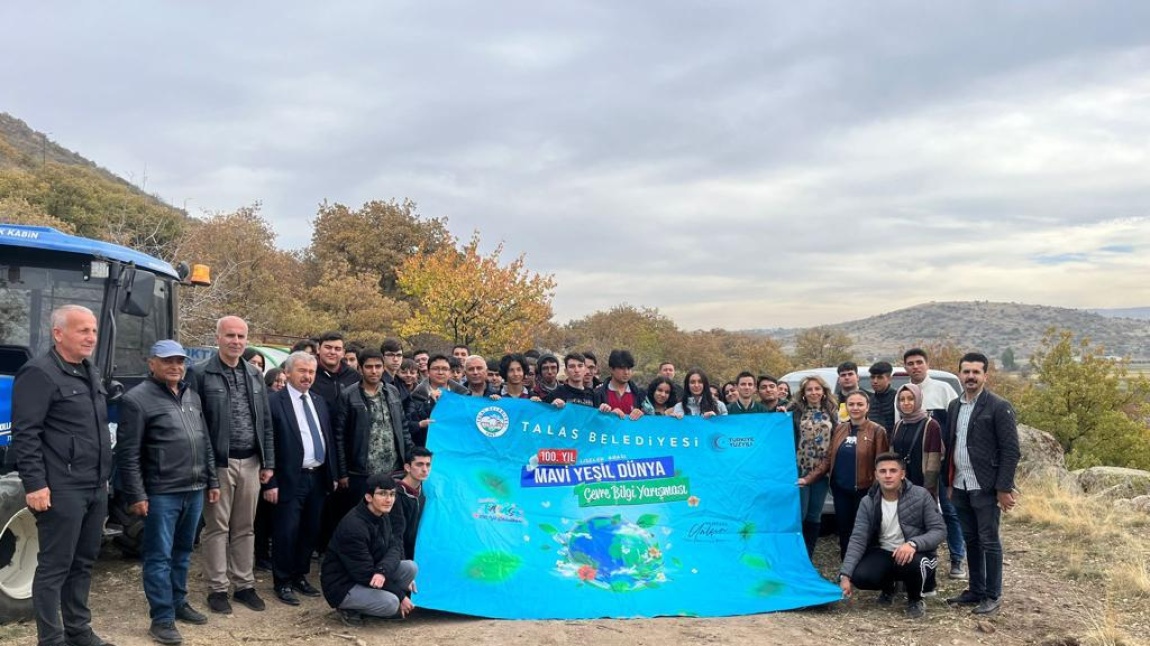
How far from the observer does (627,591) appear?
22.0 feet

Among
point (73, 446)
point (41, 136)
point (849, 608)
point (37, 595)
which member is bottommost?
point (849, 608)

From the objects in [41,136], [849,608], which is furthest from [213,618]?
[41,136]

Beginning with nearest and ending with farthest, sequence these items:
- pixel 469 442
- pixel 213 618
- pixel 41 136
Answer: pixel 213 618
pixel 469 442
pixel 41 136

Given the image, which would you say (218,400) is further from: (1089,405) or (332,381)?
(1089,405)

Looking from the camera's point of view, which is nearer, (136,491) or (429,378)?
(136,491)

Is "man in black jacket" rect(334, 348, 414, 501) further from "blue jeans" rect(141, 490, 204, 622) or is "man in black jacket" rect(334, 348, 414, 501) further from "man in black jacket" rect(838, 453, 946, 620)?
"man in black jacket" rect(838, 453, 946, 620)

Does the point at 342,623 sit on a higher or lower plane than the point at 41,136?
lower

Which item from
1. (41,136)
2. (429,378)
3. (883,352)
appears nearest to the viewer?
(429,378)

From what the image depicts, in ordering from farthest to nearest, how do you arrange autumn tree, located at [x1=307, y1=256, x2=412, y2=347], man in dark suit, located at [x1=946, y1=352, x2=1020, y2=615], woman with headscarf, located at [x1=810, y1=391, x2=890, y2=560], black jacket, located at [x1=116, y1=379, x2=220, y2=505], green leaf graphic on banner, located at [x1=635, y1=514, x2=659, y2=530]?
1. autumn tree, located at [x1=307, y1=256, x2=412, y2=347]
2. green leaf graphic on banner, located at [x1=635, y1=514, x2=659, y2=530]
3. woman with headscarf, located at [x1=810, y1=391, x2=890, y2=560]
4. man in dark suit, located at [x1=946, y1=352, x2=1020, y2=615]
5. black jacket, located at [x1=116, y1=379, x2=220, y2=505]

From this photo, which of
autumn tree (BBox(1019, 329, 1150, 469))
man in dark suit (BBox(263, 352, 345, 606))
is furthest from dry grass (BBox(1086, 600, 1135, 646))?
autumn tree (BBox(1019, 329, 1150, 469))

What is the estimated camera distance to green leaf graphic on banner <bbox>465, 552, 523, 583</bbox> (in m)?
6.59

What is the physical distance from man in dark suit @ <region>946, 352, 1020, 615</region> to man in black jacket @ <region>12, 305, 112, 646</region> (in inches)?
260

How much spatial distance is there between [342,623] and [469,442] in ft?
6.37

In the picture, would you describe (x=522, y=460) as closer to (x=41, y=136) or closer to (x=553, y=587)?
(x=553, y=587)
